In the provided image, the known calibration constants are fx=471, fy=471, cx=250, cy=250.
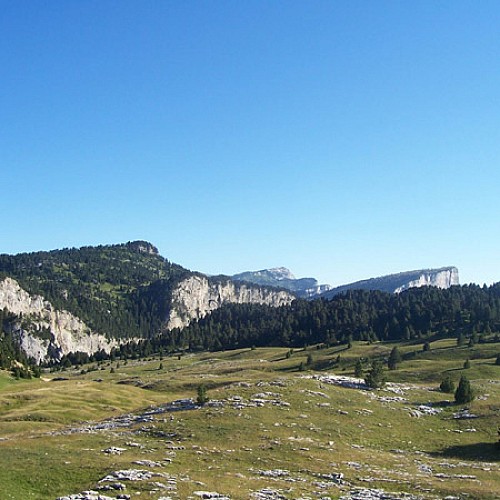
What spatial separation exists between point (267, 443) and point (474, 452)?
22803mm

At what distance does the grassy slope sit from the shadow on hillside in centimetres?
11

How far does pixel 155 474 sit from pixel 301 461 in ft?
47.7

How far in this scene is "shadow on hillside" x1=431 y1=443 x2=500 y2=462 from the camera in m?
49.2

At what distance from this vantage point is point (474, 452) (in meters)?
51.2

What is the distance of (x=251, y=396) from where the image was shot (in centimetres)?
7094

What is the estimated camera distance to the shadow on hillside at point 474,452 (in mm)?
49197

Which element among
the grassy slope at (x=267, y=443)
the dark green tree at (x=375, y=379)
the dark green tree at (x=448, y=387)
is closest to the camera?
the grassy slope at (x=267, y=443)

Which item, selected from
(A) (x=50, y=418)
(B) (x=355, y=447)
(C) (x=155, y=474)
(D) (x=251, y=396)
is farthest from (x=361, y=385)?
(C) (x=155, y=474)

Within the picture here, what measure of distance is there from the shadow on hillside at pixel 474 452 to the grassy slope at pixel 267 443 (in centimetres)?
11

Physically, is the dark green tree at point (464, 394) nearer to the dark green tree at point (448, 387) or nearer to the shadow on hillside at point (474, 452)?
the dark green tree at point (448, 387)

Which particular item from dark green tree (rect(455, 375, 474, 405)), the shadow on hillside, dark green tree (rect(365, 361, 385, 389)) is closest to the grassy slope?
the shadow on hillside

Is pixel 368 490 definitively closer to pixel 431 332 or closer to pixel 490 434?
pixel 490 434

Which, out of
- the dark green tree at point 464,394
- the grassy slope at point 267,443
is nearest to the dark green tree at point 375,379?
the grassy slope at point 267,443

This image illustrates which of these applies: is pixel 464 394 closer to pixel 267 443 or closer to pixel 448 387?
pixel 448 387
